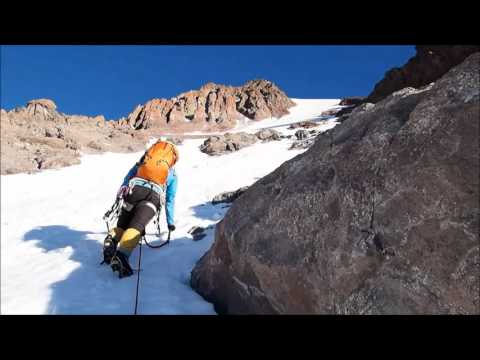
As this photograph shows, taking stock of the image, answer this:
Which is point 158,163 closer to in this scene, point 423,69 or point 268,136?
point 268,136

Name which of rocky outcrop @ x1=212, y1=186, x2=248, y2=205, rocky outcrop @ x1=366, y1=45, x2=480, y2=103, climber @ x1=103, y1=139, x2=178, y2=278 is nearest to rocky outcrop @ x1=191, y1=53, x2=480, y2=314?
climber @ x1=103, y1=139, x2=178, y2=278

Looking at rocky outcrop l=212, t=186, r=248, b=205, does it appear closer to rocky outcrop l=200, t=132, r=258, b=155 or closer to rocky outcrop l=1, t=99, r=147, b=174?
rocky outcrop l=1, t=99, r=147, b=174

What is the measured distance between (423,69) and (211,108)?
3940 cm

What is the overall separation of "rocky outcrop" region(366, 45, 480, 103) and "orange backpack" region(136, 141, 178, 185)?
60.8ft

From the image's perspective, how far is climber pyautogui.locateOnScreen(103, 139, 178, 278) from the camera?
14.9 feet

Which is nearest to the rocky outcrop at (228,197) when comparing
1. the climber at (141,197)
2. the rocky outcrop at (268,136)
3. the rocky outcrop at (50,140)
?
the climber at (141,197)

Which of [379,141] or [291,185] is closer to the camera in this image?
[379,141]

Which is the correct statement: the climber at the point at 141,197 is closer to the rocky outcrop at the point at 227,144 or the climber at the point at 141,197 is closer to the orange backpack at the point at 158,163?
the orange backpack at the point at 158,163

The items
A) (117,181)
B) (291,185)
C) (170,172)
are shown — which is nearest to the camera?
(291,185)

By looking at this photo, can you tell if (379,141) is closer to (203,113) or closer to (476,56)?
(476,56)

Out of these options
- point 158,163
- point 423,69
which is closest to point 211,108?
point 423,69
